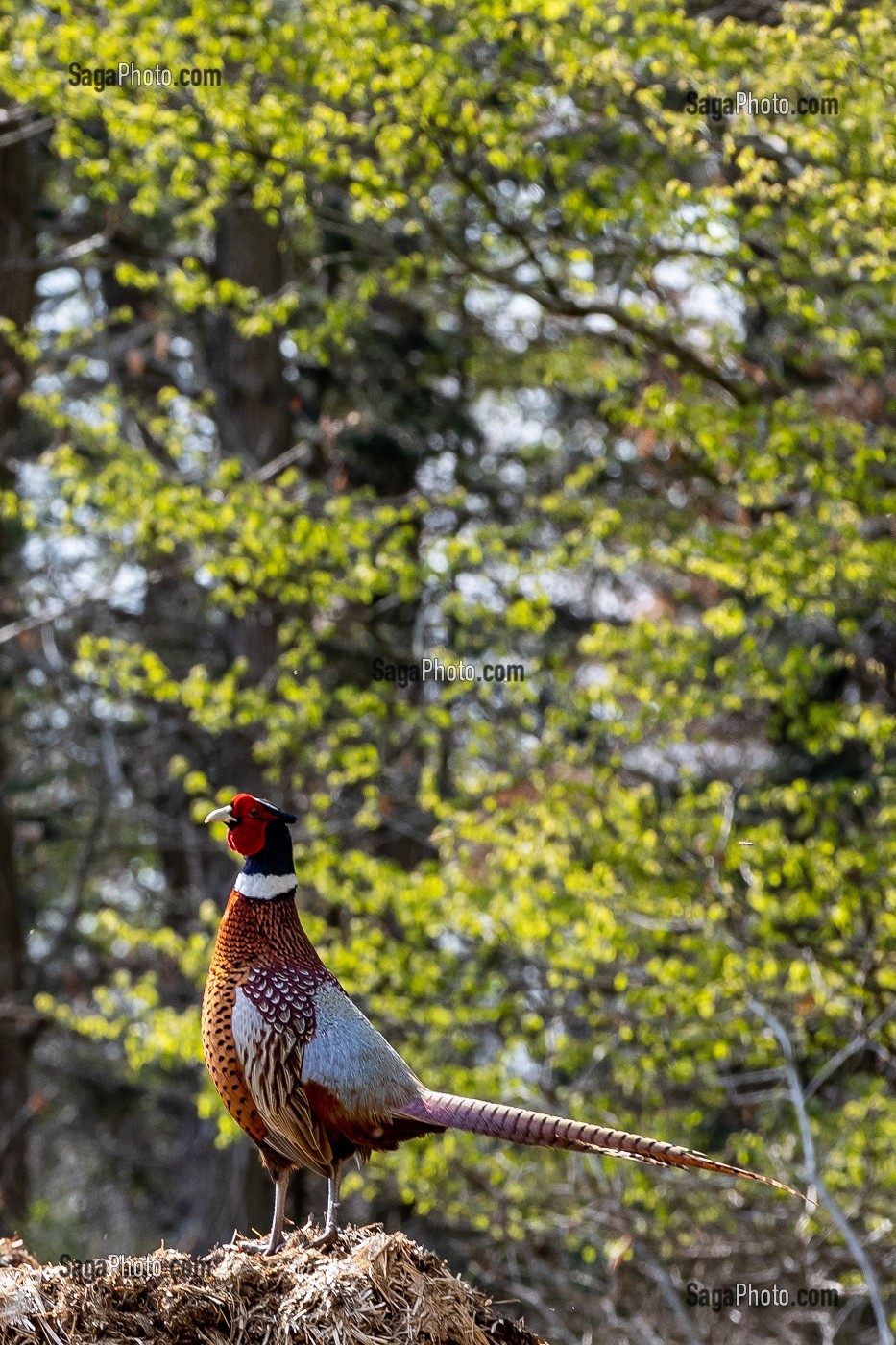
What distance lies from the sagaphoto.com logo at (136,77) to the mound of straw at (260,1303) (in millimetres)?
7113

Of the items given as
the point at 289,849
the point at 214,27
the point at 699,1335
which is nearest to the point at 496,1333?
the point at 289,849

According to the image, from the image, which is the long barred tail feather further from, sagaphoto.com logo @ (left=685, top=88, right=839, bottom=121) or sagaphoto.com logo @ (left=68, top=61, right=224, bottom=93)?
sagaphoto.com logo @ (left=68, top=61, right=224, bottom=93)

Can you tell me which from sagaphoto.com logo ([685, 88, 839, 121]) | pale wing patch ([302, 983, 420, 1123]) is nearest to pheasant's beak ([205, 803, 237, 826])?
pale wing patch ([302, 983, 420, 1123])

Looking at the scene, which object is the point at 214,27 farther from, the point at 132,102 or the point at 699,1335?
the point at 699,1335

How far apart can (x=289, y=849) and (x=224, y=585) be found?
6.05 metres

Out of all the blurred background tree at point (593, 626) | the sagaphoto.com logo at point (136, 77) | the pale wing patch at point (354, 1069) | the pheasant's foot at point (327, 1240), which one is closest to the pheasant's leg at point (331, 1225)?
the pheasant's foot at point (327, 1240)

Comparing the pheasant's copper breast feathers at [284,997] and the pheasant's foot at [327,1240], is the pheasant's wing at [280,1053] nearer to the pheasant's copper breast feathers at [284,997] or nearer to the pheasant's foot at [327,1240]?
the pheasant's copper breast feathers at [284,997]

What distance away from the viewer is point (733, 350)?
393 inches

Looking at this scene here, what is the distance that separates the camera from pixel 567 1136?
3.41 metres

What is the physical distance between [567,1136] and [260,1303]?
852 mm

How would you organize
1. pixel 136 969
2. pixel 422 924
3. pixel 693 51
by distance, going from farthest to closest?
pixel 136 969 < pixel 422 924 < pixel 693 51

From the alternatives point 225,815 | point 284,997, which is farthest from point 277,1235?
point 225,815

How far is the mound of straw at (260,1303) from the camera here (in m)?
3.57

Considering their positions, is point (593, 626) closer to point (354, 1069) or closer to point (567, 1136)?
point (354, 1069)
